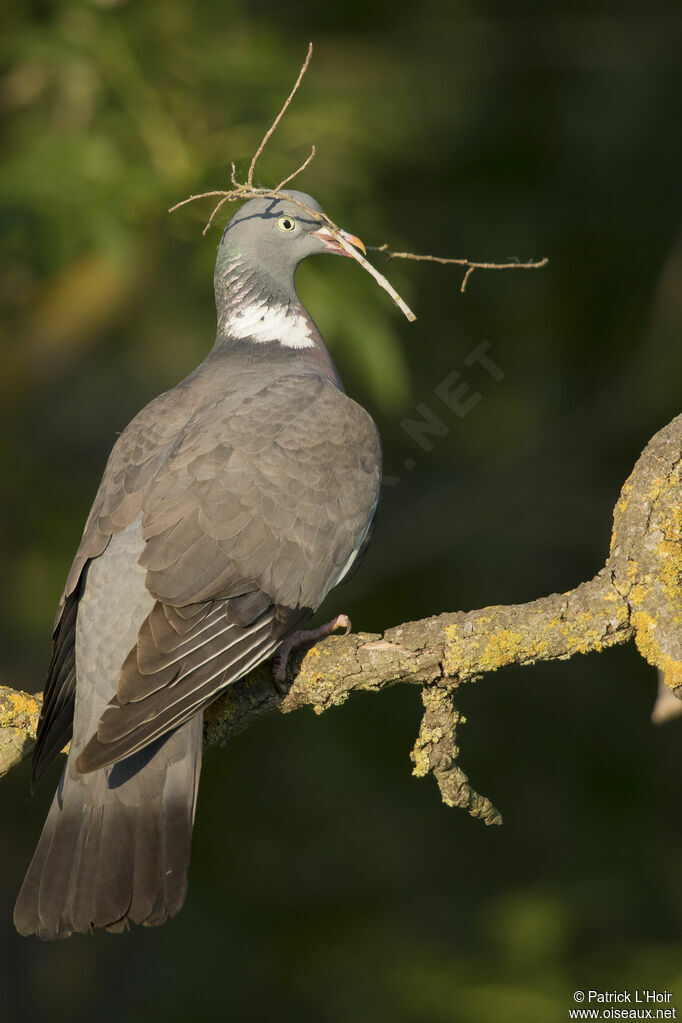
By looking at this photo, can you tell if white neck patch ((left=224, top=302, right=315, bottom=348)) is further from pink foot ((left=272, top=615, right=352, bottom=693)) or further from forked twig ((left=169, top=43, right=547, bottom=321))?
pink foot ((left=272, top=615, right=352, bottom=693))

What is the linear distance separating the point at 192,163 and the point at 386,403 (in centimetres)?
118

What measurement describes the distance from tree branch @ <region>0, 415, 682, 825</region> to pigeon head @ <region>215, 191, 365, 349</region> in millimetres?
1443

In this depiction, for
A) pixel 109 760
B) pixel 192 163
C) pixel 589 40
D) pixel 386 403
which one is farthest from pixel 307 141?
pixel 109 760

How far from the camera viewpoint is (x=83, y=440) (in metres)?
6.63

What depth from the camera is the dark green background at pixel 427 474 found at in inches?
223

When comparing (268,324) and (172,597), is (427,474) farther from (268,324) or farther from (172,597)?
(172,597)

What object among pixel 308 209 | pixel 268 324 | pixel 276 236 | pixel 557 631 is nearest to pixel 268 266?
pixel 276 236

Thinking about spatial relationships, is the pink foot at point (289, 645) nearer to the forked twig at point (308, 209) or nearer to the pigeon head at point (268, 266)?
the forked twig at point (308, 209)

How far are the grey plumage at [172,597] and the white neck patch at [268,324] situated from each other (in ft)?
1.10

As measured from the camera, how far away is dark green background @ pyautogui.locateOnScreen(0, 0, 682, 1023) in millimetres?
5652

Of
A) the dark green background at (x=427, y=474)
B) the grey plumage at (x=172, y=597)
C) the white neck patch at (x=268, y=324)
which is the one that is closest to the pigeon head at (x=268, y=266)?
the white neck patch at (x=268, y=324)

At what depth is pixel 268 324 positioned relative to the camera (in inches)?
178

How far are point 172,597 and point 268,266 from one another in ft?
4.89

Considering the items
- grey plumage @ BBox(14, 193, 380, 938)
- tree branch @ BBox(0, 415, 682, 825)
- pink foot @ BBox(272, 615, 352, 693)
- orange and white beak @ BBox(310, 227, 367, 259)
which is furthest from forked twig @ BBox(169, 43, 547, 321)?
pink foot @ BBox(272, 615, 352, 693)
